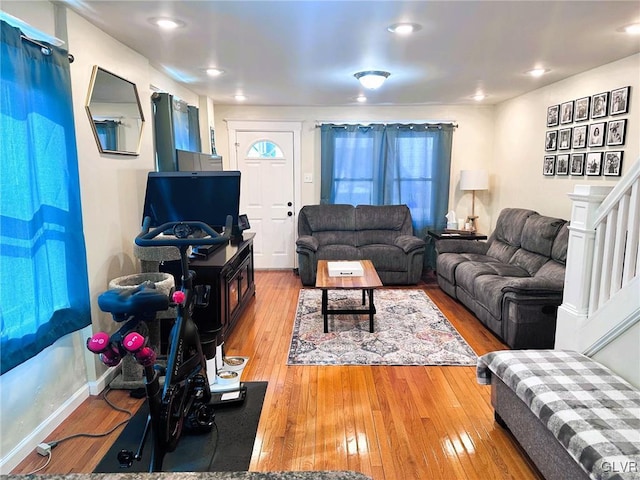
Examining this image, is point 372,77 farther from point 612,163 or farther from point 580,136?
point 612,163

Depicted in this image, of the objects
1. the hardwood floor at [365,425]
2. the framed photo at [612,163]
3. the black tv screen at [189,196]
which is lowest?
the hardwood floor at [365,425]

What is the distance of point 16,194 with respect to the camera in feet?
6.47

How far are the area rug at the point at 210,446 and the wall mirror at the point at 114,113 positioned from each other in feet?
5.89

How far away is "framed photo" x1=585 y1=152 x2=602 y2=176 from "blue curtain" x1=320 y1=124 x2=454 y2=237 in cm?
224

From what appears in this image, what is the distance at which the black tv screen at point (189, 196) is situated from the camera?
124 inches

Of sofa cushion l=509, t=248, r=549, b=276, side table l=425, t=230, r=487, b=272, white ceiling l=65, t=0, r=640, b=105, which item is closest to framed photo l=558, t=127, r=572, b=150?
white ceiling l=65, t=0, r=640, b=105

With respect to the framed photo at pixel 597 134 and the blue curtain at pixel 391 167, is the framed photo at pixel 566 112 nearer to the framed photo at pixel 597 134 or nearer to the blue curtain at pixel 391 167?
the framed photo at pixel 597 134

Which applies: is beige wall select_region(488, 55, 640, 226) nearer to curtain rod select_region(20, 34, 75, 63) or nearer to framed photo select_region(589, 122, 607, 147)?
framed photo select_region(589, 122, 607, 147)

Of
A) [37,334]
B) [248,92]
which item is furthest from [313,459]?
[248,92]

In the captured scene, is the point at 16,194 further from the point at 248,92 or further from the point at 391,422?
the point at 248,92

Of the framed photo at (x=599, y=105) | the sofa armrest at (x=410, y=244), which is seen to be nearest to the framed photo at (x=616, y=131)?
the framed photo at (x=599, y=105)

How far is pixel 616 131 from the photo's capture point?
11.5 feet

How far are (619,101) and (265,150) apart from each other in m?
4.24

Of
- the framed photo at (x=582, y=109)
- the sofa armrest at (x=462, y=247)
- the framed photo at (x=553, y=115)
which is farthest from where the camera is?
the sofa armrest at (x=462, y=247)
